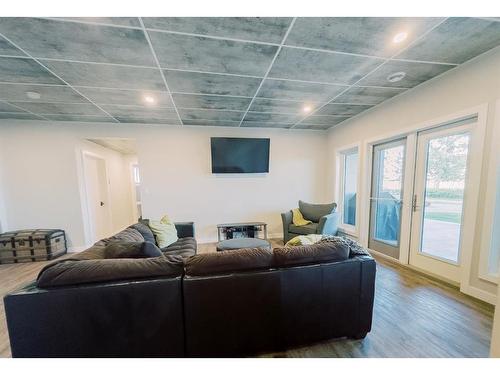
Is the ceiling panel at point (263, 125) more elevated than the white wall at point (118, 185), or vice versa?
the ceiling panel at point (263, 125)

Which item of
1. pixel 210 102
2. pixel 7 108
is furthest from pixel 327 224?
pixel 7 108

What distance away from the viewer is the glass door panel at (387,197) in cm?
305

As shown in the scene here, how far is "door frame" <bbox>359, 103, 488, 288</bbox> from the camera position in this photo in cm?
204

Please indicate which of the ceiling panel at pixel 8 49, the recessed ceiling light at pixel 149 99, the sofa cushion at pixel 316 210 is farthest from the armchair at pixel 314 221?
the ceiling panel at pixel 8 49

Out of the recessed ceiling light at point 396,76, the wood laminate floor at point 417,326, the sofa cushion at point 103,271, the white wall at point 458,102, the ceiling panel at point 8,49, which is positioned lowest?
the wood laminate floor at point 417,326

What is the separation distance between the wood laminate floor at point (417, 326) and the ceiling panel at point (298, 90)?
8.49 feet

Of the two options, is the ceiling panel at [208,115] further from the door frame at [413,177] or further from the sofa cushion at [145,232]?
the door frame at [413,177]

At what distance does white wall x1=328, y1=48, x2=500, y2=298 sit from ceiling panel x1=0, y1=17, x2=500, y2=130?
0.15 meters

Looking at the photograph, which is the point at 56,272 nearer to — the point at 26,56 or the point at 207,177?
the point at 26,56

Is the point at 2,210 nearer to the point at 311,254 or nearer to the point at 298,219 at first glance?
the point at 311,254

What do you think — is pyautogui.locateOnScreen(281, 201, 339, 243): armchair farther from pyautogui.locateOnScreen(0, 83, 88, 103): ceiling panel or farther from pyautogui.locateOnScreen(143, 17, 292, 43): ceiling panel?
pyautogui.locateOnScreen(0, 83, 88, 103): ceiling panel

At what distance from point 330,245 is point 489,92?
2.32 m

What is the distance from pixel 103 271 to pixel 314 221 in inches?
139

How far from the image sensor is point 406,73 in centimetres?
228
